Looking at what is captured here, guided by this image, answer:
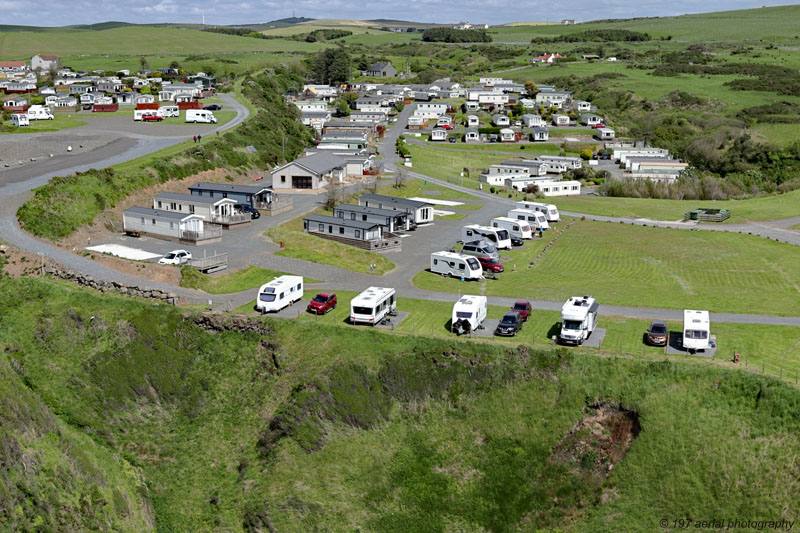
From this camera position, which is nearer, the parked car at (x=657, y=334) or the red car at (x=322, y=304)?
the parked car at (x=657, y=334)

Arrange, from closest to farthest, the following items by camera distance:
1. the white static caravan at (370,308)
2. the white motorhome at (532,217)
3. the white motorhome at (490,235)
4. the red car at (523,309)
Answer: the white static caravan at (370,308)
the red car at (523,309)
the white motorhome at (490,235)
the white motorhome at (532,217)

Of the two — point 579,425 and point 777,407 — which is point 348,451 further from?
point 777,407

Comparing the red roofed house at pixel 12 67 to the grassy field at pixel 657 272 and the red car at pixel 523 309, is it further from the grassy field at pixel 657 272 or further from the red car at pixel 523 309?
the red car at pixel 523 309

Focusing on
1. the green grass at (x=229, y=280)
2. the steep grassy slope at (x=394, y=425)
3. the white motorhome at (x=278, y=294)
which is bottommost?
the steep grassy slope at (x=394, y=425)

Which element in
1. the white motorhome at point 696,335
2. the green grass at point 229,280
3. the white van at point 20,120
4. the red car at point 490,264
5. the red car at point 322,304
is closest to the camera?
the white motorhome at point 696,335

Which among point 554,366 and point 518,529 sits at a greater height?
point 554,366

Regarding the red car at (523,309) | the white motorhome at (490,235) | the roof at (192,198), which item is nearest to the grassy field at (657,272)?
the white motorhome at (490,235)

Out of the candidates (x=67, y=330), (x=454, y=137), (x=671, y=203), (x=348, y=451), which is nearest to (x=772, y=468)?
(x=348, y=451)

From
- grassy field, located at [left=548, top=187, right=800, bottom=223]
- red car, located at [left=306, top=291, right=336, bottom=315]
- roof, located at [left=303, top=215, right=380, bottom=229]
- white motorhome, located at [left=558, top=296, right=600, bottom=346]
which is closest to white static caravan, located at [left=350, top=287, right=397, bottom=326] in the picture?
red car, located at [left=306, top=291, right=336, bottom=315]
